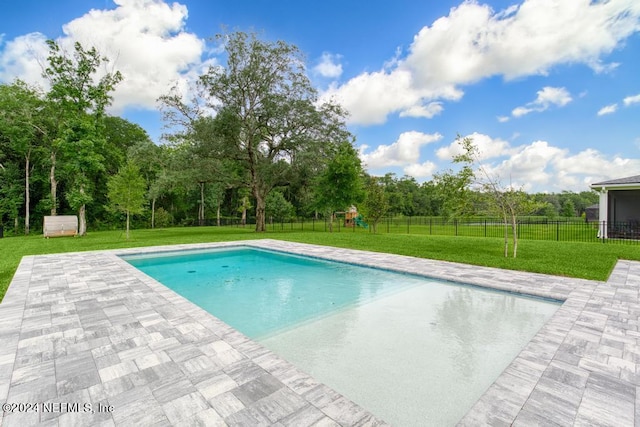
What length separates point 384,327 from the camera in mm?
4156

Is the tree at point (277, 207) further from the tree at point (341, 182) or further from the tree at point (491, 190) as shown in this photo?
the tree at point (491, 190)

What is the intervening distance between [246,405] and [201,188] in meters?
28.9

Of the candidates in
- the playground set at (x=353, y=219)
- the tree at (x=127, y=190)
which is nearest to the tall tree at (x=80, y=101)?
the tree at (x=127, y=190)

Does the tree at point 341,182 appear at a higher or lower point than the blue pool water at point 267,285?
higher

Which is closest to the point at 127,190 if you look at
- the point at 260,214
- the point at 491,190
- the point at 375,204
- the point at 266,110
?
the point at 260,214

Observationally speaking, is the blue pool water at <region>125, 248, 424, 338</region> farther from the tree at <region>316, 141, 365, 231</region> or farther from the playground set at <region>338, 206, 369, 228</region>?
the playground set at <region>338, 206, 369, 228</region>

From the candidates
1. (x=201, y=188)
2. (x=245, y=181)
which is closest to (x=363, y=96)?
(x=245, y=181)

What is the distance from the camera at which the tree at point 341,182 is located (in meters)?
17.3

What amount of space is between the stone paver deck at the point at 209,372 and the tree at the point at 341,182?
1345 cm

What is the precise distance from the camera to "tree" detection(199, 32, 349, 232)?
16.0 m

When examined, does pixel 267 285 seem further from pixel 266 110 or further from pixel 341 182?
pixel 266 110

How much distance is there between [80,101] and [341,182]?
15056 millimetres

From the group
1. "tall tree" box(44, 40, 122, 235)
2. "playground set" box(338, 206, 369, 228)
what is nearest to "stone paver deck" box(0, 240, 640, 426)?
"tall tree" box(44, 40, 122, 235)

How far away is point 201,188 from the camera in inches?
1122
